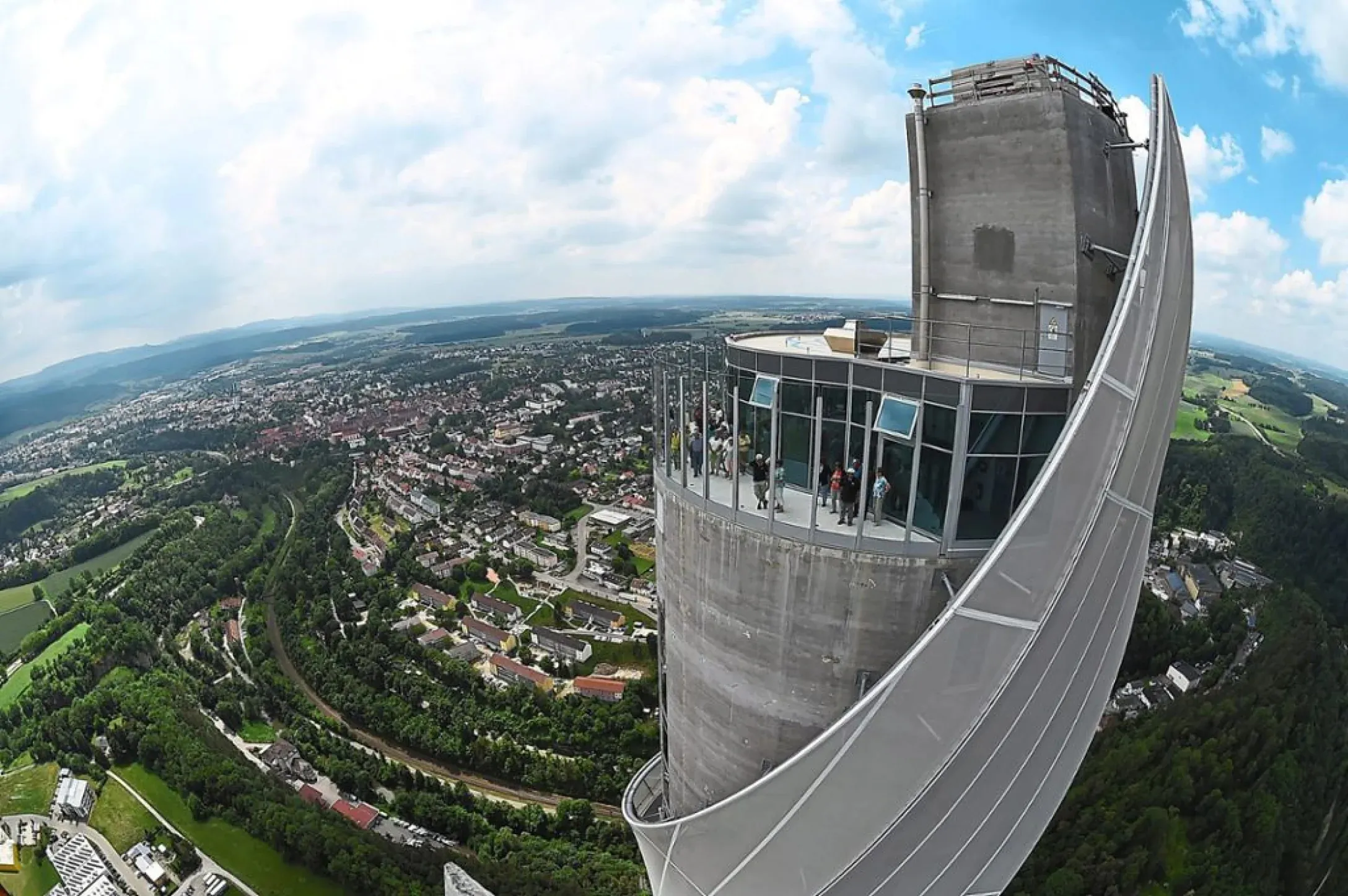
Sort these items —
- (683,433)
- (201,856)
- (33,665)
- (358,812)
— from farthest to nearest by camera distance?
(33,665) < (358,812) < (201,856) < (683,433)

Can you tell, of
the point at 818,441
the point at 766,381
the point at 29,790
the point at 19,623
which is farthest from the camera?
the point at 19,623

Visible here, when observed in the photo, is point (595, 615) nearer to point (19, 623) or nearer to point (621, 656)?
point (621, 656)

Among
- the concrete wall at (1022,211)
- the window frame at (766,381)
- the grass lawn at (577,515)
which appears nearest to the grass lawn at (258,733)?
the grass lawn at (577,515)

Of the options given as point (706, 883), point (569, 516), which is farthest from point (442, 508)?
point (706, 883)

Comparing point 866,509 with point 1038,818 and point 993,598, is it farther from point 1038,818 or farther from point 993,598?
point 1038,818

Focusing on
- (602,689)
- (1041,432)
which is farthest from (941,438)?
(602,689)

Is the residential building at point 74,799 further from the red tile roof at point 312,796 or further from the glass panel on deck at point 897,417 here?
the glass panel on deck at point 897,417
